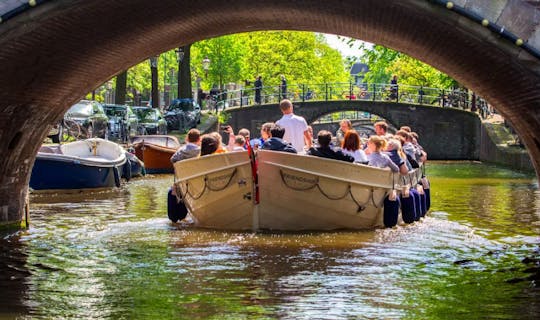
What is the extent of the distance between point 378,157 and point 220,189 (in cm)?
A: 217

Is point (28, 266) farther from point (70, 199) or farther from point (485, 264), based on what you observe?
point (70, 199)

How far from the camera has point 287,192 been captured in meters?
14.1

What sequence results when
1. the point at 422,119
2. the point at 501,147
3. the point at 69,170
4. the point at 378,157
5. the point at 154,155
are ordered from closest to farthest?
the point at 378,157, the point at 69,170, the point at 154,155, the point at 501,147, the point at 422,119

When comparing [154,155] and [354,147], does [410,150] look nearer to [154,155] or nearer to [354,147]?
[354,147]

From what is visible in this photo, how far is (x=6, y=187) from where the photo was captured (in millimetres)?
13922

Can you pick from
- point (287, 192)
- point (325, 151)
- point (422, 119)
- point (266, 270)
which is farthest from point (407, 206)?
point (422, 119)

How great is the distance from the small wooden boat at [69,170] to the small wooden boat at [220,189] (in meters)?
7.35

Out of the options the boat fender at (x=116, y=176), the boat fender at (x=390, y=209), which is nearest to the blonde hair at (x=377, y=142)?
the boat fender at (x=390, y=209)

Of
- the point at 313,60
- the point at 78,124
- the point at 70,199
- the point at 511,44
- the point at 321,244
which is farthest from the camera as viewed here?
the point at 313,60

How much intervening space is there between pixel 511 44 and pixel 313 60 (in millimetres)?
49605

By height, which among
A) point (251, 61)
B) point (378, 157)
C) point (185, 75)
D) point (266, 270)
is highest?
point (251, 61)

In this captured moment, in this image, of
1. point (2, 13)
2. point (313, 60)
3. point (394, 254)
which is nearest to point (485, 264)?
point (394, 254)

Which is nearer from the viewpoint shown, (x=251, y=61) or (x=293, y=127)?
(x=293, y=127)

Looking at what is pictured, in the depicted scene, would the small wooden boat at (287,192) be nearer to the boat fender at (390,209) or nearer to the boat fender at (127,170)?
the boat fender at (390,209)
